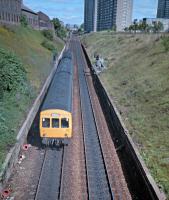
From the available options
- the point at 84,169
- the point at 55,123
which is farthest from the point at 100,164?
the point at 55,123

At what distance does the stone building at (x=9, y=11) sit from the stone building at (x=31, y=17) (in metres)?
14.9

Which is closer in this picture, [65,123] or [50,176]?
[50,176]

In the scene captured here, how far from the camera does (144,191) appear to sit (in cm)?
1573

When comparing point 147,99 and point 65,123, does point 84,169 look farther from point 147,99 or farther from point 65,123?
point 147,99

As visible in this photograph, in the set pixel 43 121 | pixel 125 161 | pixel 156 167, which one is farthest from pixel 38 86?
pixel 156 167

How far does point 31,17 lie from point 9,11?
2853 centimetres

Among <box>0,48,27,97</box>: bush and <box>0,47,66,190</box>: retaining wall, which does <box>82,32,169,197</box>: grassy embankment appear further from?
<box>0,48,27,97</box>: bush

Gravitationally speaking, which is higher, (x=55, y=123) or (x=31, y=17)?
(x=31, y=17)

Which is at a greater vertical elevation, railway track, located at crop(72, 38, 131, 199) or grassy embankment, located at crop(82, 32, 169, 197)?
grassy embankment, located at crop(82, 32, 169, 197)

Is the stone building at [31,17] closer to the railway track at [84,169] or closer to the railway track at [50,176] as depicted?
the railway track at [84,169]

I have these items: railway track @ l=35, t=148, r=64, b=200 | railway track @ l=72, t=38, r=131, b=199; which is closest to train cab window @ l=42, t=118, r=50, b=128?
railway track @ l=35, t=148, r=64, b=200

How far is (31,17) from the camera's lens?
86.2 metres

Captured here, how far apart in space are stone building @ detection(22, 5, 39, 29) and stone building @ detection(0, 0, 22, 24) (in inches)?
587

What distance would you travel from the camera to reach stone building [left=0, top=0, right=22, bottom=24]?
180 ft
